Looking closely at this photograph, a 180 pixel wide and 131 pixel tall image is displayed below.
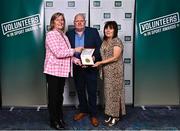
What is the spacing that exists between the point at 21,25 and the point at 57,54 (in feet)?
5.11

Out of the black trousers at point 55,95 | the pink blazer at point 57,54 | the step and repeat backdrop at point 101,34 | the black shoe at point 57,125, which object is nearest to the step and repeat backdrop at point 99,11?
the step and repeat backdrop at point 101,34

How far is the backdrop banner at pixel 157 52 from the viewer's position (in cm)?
589

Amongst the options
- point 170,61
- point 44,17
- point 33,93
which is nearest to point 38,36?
point 44,17

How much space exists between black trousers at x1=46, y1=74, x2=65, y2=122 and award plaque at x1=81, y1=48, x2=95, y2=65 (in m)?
0.38

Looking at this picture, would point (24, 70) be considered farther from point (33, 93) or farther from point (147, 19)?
point (147, 19)

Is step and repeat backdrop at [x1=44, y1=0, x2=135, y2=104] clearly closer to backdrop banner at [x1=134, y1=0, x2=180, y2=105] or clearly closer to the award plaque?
backdrop banner at [x1=134, y1=0, x2=180, y2=105]

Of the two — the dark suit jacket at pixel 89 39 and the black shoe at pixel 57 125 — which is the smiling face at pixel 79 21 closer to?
the dark suit jacket at pixel 89 39

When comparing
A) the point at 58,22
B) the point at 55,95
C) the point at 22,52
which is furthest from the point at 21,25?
the point at 55,95

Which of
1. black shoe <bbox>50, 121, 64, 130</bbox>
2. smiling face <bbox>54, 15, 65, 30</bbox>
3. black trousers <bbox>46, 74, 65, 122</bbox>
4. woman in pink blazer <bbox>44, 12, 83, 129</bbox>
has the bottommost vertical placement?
black shoe <bbox>50, 121, 64, 130</bbox>

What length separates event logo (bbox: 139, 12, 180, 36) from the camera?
590 cm

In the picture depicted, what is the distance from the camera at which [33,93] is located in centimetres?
600

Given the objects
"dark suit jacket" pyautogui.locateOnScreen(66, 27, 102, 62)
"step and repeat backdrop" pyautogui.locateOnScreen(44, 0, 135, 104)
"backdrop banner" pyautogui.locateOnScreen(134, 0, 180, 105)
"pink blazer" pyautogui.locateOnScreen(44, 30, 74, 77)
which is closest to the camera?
"pink blazer" pyautogui.locateOnScreen(44, 30, 74, 77)

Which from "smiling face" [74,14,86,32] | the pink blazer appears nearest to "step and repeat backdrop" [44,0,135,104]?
"smiling face" [74,14,86,32]

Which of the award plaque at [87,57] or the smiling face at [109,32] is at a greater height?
the smiling face at [109,32]
